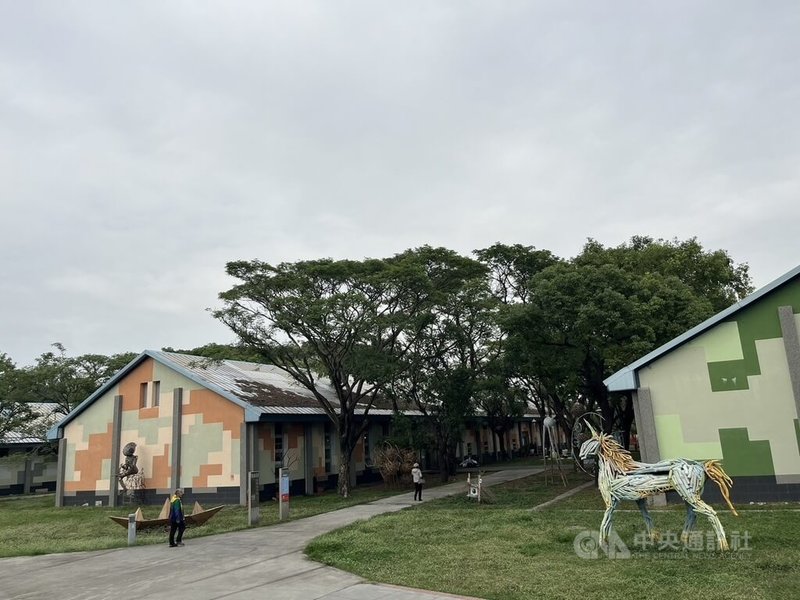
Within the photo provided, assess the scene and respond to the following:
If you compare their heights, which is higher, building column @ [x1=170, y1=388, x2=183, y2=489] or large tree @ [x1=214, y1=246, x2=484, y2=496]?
large tree @ [x1=214, y1=246, x2=484, y2=496]

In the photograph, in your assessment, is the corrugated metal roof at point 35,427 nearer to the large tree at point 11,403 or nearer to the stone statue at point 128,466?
the large tree at point 11,403

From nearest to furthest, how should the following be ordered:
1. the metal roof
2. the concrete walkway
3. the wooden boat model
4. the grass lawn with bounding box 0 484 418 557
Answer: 1. the concrete walkway
2. the grass lawn with bounding box 0 484 418 557
3. the metal roof
4. the wooden boat model

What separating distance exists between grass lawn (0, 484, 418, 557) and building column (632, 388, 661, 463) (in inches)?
462

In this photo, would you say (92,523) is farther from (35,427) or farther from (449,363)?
(35,427)

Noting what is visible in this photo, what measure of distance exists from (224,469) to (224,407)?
8.78 feet

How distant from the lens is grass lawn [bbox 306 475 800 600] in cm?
959

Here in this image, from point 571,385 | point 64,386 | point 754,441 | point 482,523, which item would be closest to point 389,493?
point 571,385

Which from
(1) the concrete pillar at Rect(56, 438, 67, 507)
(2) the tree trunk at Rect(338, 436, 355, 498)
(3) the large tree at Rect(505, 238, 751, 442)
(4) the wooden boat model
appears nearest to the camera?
(4) the wooden boat model

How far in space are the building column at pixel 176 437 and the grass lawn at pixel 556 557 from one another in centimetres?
1248

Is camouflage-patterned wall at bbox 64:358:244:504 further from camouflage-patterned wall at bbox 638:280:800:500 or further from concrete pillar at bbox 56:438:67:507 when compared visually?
camouflage-patterned wall at bbox 638:280:800:500

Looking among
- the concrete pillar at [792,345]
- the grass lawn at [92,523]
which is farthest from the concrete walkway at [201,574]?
the concrete pillar at [792,345]

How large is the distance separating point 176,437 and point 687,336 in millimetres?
21780

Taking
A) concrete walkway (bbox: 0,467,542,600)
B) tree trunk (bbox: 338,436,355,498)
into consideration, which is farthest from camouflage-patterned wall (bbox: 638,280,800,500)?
tree trunk (bbox: 338,436,355,498)

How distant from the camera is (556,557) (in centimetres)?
1195
